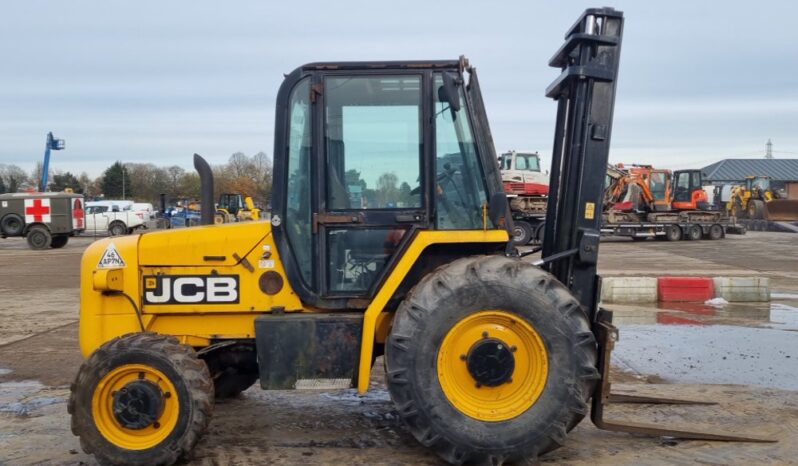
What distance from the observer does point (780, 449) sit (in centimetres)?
497

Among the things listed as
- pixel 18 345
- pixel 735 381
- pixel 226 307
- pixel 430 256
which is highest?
pixel 430 256

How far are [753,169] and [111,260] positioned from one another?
8667 cm

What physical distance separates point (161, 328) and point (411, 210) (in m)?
1.94

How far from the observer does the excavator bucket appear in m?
43.2

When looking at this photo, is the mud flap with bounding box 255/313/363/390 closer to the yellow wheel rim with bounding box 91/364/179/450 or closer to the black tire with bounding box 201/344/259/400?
the black tire with bounding box 201/344/259/400

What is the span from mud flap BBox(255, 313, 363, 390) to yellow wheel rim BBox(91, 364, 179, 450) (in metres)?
0.61

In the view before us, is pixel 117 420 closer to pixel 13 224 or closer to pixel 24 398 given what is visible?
pixel 24 398

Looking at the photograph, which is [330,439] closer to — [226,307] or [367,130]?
[226,307]

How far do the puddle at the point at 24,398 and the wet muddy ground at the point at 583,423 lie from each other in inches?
0.5

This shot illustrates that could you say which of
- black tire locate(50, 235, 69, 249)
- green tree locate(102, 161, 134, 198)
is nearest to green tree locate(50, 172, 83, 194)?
green tree locate(102, 161, 134, 198)

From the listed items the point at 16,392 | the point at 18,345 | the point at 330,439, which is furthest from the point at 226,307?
the point at 18,345

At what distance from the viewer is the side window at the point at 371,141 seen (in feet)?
15.7

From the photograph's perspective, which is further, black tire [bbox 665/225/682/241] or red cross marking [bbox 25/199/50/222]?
black tire [bbox 665/225/682/241]

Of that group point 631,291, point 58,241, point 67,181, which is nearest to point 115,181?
point 67,181
